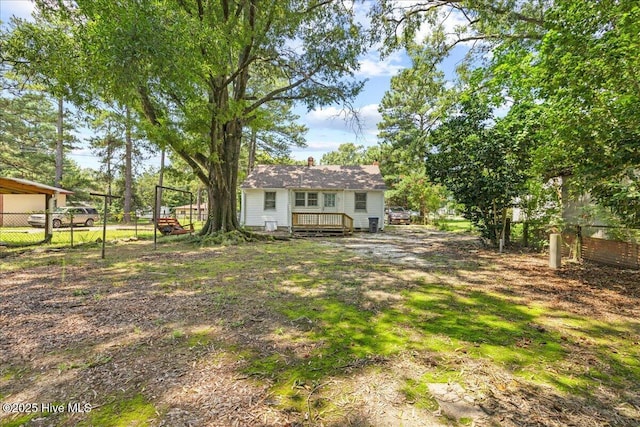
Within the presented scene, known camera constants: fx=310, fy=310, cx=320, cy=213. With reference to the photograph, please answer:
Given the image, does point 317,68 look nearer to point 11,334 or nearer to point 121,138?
point 11,334

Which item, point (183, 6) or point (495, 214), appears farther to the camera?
point (495, 214)

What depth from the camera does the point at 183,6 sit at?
9477 millimetres

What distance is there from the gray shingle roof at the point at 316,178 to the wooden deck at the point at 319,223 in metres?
2.50

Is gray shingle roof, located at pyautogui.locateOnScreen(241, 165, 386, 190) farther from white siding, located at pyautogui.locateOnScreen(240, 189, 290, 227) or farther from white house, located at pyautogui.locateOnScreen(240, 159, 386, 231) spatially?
white siding, located at pyautogui.locateOnScreen(240, 189, 290, 227)

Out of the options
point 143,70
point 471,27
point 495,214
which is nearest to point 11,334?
point 143,70

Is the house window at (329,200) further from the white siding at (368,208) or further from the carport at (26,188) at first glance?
the carport at (26,188)

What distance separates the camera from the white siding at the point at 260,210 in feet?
59.5

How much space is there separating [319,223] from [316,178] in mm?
4202

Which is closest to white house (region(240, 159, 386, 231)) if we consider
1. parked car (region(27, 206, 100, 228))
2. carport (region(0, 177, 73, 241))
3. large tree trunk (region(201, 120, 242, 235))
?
large tree trunk (region(201, 120, 242, 235))

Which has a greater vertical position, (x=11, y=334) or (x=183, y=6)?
(x=183, y=6)

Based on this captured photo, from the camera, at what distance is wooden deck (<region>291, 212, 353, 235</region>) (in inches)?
619

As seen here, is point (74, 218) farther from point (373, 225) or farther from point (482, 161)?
point (482, 161)

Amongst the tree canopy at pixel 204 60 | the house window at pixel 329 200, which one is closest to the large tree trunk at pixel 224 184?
the tree canopy at pixel 204 60

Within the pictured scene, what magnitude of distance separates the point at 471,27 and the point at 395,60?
2621mm
